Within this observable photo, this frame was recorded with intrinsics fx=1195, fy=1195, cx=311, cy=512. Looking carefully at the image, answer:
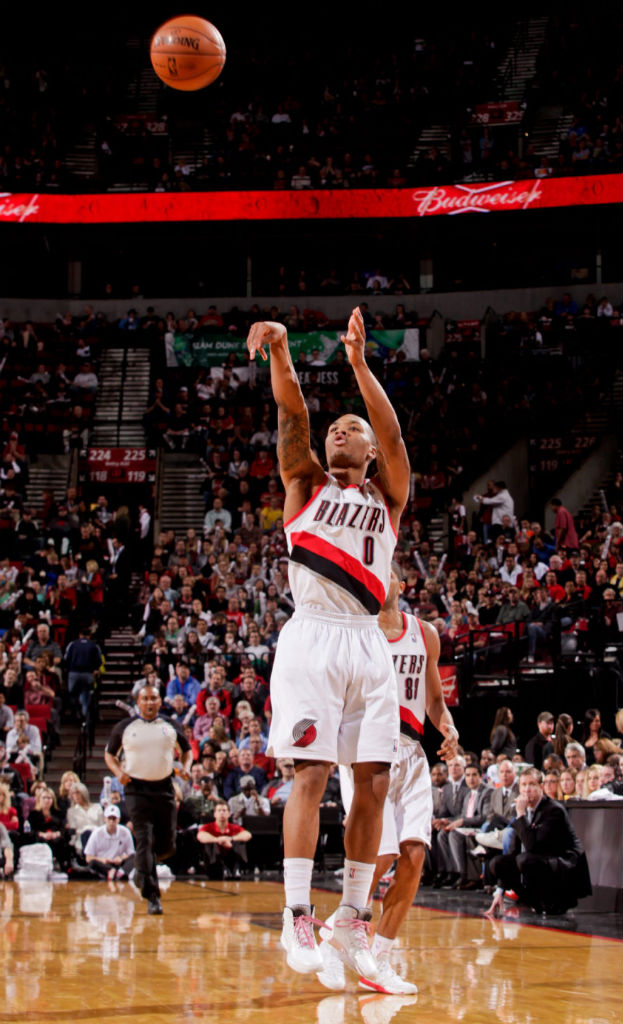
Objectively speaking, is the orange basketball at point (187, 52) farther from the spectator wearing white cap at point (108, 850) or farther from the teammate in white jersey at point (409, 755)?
the spectator wearing white cap at point (108, 850)

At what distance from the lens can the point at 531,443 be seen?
27453mm

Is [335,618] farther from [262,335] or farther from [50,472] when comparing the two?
[50,472]

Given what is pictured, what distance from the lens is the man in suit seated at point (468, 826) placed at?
1396 centimetres

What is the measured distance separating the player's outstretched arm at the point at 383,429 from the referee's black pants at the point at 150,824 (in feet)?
19.7

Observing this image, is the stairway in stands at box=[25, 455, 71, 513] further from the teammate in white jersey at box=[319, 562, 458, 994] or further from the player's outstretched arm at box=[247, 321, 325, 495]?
the player's outstretched arm at box=[247, 321, 325, 495]

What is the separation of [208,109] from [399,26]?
20.9ft

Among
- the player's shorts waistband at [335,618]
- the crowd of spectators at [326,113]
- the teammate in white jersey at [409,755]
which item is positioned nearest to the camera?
the player's shorts waistband at [335,618]

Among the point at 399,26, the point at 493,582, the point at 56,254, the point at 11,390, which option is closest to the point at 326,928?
the point at 493,582

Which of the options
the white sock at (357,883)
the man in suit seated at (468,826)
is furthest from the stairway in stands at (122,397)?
the white sock at (357,883)

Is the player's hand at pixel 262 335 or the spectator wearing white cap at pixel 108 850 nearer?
the player's hand at pixel 262 335

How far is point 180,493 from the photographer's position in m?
27.4

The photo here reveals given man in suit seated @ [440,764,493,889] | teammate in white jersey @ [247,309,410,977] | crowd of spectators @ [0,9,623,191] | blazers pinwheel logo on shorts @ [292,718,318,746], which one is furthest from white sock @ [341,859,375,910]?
crowd of spectators @ [0,9,623,191]

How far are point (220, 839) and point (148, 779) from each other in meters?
4.45

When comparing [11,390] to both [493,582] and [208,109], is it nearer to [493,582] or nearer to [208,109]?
[208,109]
